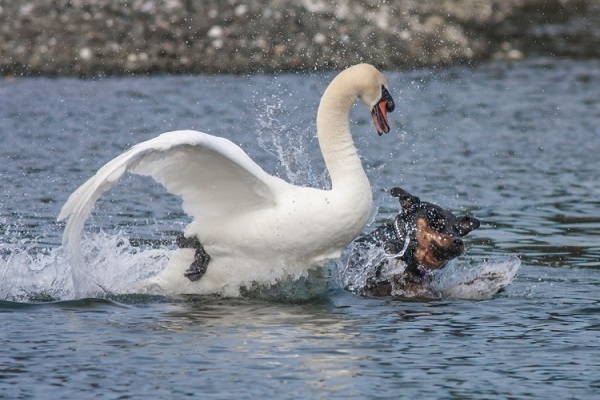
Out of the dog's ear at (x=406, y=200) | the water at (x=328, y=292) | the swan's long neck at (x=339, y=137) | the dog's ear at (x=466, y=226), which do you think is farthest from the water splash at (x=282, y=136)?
the swan's long neck at (x=339, y=137)

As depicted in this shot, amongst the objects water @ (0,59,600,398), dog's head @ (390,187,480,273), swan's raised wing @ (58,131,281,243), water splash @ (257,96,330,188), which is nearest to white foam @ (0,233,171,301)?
water @ (0,59,600,398)

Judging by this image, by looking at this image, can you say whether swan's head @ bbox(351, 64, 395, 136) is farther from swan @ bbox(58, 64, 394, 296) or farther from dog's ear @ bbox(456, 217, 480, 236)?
dog's ear @ bbox(456, 217, 480, 236)

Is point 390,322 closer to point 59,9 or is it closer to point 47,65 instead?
point 47,65

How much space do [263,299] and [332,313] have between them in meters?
0.58

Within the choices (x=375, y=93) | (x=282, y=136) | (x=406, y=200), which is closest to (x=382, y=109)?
(x=375, y=93)

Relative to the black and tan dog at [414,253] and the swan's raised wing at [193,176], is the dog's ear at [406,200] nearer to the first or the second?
the black and tan dog at [414,253]

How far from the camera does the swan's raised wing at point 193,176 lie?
828 cm

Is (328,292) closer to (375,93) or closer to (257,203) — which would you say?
(257,203)

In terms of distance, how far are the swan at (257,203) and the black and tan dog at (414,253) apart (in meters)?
0.74

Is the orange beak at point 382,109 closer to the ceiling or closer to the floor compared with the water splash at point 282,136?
closer to the floor

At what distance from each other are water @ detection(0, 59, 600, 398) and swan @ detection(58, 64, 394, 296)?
0.24m

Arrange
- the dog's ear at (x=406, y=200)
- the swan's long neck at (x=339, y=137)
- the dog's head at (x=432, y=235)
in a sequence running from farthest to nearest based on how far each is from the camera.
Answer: the dog's ear at (x=406, y=200) → the dog's head at (x=432, y=235) → the swan's long neck at (x=339, y=137)

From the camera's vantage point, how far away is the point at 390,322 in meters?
8.65

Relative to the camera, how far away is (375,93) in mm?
9227
